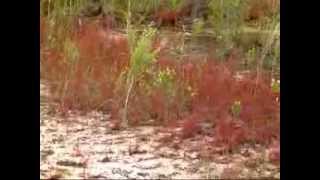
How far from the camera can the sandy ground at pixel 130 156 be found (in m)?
3.77

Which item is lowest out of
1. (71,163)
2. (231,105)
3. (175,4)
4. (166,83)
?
(71,163)

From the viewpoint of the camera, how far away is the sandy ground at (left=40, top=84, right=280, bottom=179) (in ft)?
12.4

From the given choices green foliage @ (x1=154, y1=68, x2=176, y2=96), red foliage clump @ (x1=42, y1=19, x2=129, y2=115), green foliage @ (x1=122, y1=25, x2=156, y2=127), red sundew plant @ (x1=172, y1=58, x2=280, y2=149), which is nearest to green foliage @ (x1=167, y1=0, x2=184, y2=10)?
red foliage clump @ (x1=42, y1=19, x2=129, y2=115)

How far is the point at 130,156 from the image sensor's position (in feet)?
13.1

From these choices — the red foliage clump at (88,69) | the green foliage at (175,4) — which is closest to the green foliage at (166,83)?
the red foliage clump at (88,69)

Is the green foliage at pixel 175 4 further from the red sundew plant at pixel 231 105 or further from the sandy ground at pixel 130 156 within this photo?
the sandy ground at pixel 130 156

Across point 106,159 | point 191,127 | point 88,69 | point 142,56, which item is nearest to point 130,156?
point 106,159

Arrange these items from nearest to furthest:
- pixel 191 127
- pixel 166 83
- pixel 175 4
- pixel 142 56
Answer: pixel 191 127
pixel 142 56
pixel 166 83
pixel 175 4

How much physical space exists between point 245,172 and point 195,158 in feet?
1.17

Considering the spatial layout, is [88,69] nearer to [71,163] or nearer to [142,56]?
[142,56]

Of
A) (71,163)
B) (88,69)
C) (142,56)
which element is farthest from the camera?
(88,69)

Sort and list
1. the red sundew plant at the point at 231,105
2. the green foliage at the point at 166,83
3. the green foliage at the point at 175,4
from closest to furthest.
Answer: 1. the red sundew plant at the point at 231,105
2. the green foliage at the point at 166,83
3. the green foliage at the point at 175,4

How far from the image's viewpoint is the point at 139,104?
4660 millimetres
